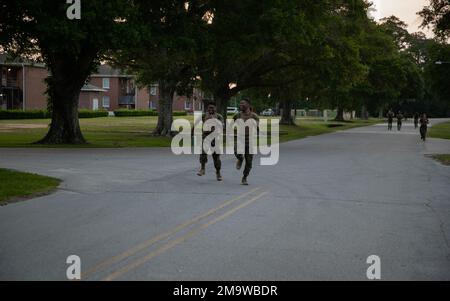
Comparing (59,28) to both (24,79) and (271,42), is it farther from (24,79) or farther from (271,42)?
(24,79)

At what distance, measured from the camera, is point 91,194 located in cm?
1216

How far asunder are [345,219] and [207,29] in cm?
2057

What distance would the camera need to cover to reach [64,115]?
94.6ft

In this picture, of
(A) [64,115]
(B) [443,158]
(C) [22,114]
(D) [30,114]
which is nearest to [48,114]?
(D) [30,114]

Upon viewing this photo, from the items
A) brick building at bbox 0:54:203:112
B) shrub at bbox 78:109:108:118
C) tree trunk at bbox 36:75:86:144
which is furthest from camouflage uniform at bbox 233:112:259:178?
shrub at bbox 78:109:108:118

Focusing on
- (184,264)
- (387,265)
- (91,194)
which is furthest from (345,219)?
(91,194)

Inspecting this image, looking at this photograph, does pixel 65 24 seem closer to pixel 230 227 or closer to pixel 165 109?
pixel 230 227

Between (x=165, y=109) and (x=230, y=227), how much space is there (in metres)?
Result: 29.7

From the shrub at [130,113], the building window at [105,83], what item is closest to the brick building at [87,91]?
the building window at [105,83]

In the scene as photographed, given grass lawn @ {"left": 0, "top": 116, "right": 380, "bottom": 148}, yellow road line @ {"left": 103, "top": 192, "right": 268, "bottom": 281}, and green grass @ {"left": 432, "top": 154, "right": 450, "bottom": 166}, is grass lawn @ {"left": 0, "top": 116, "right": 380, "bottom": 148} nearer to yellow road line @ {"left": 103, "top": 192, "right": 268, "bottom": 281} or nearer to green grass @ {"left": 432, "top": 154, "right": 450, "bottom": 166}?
green grass @ {"left": 432, "top": 154, "right": 450, "bottom": 166}

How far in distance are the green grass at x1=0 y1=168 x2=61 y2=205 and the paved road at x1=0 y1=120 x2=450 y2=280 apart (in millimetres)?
421

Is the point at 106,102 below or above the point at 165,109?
above

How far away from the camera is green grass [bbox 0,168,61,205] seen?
38.9 feet

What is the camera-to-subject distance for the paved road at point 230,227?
6426mm
